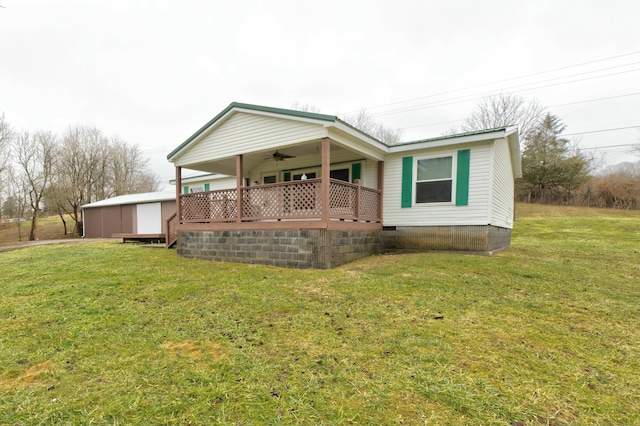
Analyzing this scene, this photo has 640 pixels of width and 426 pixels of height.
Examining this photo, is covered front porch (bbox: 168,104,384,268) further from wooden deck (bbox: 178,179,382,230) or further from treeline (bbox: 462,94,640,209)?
treeline (bbox: 462,94,640,209)

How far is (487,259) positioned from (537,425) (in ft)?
19.7

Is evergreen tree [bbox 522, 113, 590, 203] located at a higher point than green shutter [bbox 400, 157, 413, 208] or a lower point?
higher

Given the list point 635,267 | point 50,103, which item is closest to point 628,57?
point 635,267

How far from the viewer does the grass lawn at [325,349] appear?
2.05 m

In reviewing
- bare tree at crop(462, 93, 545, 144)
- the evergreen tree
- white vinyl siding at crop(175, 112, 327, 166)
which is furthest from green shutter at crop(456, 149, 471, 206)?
the evergreen tree

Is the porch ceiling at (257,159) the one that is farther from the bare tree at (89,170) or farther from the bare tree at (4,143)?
the bare tree at (4,143)

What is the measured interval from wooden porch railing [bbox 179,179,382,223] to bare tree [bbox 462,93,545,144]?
22183mm

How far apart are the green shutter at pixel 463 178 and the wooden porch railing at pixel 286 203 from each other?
225 centimetres

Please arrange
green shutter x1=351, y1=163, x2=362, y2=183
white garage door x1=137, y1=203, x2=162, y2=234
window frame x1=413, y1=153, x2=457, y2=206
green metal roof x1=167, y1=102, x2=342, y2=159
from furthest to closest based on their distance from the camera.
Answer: white garage door x1=137, y1=203, x2=162, y2=234, green shutter x1=351, y1=163, x2=362, y2=183, window frame x1=413, y1=153, x2=457, y2=206, green metal roof x1=167, y1=102, x2=342, y2=159

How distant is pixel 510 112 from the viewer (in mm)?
24672

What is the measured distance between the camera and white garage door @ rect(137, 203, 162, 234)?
62.7 feet

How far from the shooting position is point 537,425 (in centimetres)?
187

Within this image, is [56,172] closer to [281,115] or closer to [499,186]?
[281,115]

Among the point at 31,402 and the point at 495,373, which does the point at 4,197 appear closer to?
the point at 31,402
